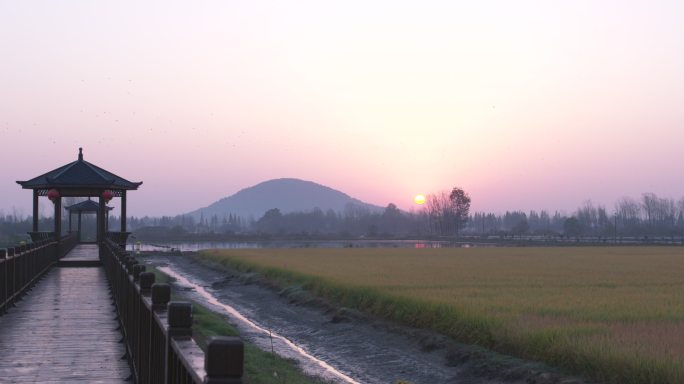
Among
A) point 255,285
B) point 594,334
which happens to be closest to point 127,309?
point 594,334

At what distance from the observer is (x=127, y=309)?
7.36 metres

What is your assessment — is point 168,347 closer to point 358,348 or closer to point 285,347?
point 358,348

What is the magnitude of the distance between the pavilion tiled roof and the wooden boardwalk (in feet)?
26.4

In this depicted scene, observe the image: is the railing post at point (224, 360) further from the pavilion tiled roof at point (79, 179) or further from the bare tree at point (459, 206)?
the bare tree at point (459, 206)

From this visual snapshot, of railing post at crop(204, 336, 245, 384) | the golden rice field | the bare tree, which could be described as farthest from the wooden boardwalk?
the bare tree

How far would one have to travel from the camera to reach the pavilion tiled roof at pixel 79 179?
21.0 metres

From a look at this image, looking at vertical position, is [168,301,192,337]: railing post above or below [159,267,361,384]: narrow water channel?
above

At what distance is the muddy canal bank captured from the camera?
1202 cm

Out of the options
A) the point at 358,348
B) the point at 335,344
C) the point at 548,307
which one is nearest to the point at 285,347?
the point at 335,344

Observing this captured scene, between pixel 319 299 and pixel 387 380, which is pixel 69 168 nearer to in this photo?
pixel 319 299

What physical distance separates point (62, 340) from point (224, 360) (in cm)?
674

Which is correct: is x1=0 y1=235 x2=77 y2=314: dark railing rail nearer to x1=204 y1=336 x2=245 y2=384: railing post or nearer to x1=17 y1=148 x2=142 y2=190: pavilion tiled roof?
x1=17 y1=148 x2=142 y2=190: pavilion tiled roof

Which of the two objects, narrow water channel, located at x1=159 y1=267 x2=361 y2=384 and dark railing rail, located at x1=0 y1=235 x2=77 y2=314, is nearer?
dark railing rail, located at x1=0 y1=235 x2=77 y2=314

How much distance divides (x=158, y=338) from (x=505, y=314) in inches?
446
